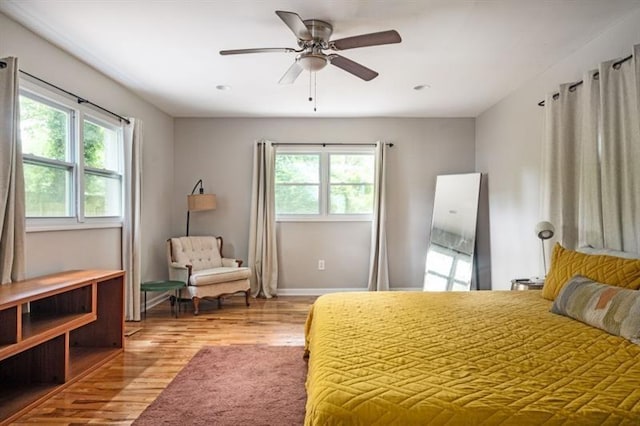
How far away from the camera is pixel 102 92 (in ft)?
11.7

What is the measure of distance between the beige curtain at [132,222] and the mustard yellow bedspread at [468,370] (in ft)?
8.52

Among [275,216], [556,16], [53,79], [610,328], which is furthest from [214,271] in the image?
[556,16]

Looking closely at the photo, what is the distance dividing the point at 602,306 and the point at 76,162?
393 centimetres

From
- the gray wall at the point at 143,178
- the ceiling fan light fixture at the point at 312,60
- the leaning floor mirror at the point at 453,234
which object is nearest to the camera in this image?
the ceiling fan light fixture at the point at 312,60

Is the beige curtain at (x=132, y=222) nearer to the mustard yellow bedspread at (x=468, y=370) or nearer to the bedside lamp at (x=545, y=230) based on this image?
the mustard yellow bedspread at (x=468, y=370)

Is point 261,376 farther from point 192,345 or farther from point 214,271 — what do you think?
point 214,271

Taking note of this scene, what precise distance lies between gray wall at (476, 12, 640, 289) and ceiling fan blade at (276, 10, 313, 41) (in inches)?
86.9

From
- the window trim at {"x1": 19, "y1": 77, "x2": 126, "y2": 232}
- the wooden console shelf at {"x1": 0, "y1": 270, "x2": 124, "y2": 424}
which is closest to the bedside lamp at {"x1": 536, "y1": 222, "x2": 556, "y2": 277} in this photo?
the wooden console shelf at {"x1": 0, "y1": 270, "x2": 124, "y2": 424}

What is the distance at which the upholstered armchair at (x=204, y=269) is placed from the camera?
4117 mm

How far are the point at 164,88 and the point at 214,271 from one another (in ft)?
6.99

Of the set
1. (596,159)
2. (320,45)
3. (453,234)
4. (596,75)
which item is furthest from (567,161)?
(320,45)

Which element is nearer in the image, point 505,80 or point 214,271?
point 505,80

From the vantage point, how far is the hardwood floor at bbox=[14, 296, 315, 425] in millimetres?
2090

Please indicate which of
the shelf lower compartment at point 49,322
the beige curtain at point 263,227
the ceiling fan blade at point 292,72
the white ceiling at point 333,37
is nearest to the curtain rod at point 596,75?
the white ceiling at point 333,37
